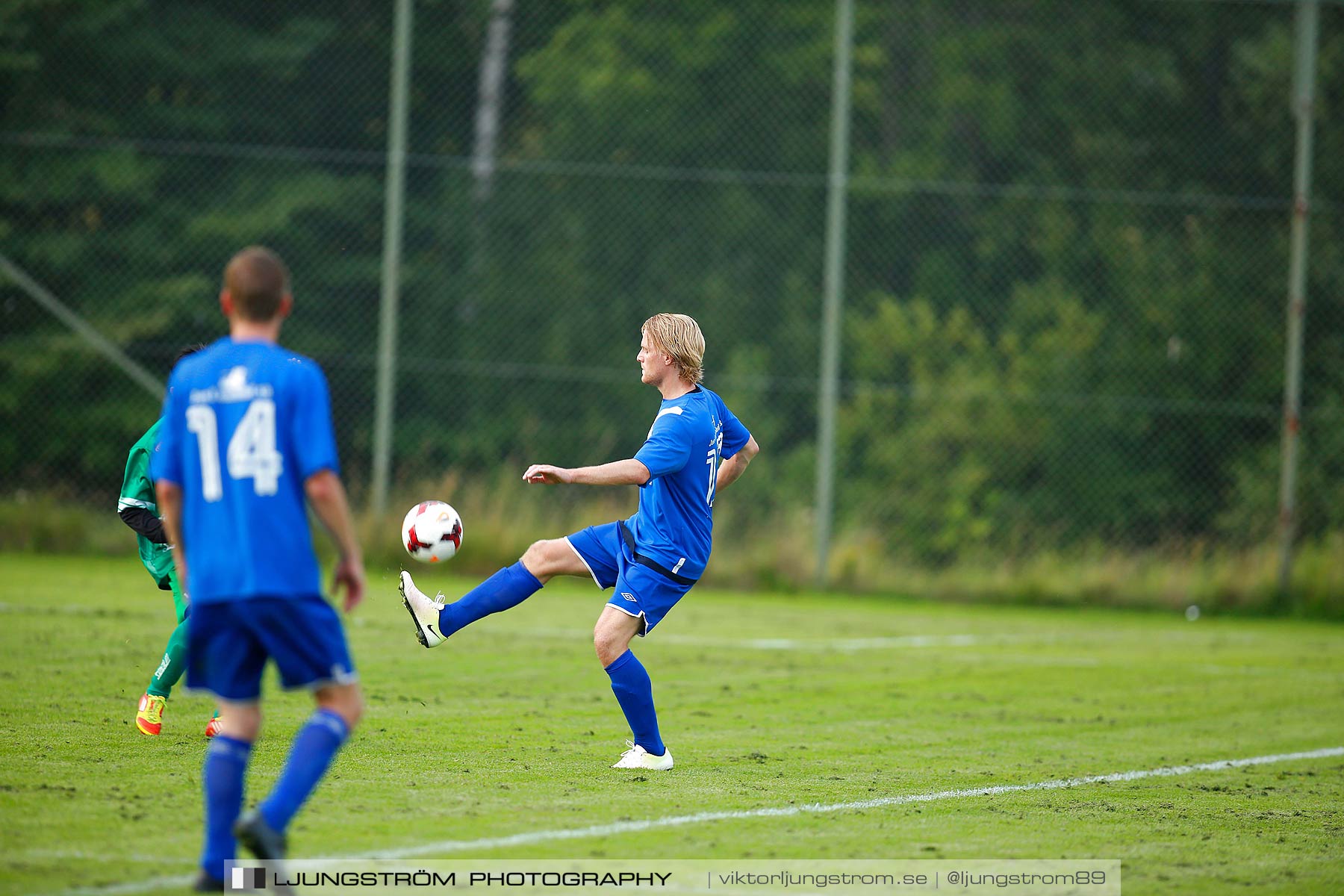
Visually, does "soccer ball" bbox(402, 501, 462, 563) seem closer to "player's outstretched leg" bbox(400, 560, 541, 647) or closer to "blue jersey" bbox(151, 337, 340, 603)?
"player's outstretched leg" bbox(400, 560, 541, 647)

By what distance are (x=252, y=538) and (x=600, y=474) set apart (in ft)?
6.85

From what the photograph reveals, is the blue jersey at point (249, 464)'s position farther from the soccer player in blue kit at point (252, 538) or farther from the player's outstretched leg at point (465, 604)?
the player's outstretched leg at point (465, 604)

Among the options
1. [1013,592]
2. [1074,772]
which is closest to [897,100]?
[1013,592]

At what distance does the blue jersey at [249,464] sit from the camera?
4379 millimetres

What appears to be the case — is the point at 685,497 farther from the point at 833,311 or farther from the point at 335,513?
the point at 833,311

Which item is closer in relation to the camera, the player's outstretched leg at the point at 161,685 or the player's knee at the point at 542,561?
the player's outstretched leg at the point at 161,685

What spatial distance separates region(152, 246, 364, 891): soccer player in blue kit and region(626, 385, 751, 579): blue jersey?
237cm

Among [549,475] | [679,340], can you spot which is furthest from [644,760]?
[679,340]

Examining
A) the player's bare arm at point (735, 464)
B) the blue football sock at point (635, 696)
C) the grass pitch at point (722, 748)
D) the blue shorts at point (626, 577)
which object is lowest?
Result: the grass pitch at point (722, 748)

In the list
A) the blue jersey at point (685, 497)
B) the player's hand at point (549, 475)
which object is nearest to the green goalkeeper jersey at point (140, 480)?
the player's hand at point (549, 475)

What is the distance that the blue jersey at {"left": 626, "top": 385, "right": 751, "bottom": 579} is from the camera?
667 centimetres

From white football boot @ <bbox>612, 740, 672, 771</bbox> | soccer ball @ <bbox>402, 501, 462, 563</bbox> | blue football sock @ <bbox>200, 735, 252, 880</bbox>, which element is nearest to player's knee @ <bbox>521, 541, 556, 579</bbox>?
soccer ball @ <bbox>402, 501, 462, 563</bbox>

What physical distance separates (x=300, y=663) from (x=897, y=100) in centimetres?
1964

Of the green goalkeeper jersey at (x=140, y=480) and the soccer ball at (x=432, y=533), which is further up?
the green goalkeeper jersey at (x=140, y=480)
